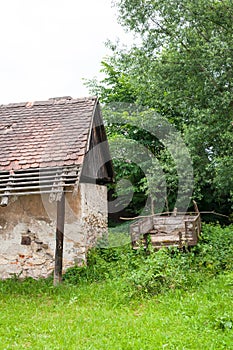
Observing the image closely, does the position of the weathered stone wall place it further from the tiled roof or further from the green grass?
the green grass

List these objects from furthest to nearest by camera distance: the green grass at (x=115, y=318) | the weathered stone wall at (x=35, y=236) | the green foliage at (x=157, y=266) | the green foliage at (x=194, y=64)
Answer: the green foliage at (x=194, y=64)
the weathered stone wall at (x=35, y=236)
the green foliage at (x=157, y=266)
the green grass at (x=115, y=318)

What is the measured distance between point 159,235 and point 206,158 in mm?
3900

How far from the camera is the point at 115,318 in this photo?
6.50m

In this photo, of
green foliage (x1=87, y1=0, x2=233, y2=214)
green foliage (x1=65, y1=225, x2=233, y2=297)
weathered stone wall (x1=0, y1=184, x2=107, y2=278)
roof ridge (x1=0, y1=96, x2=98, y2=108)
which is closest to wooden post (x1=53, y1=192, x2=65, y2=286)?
green foliage (x1=65, y1=225, x2=233, y2=297)

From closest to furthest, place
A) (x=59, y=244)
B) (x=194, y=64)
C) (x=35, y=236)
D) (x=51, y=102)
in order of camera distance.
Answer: (x=59, y=244) < (x=35, y=236) < (x=194, y=64) < (x=51, y=102)

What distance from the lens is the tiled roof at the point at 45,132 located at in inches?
366

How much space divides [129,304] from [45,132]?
5.23 m

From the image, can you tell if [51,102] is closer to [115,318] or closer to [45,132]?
[45,132]

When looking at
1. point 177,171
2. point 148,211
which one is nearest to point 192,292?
point 177,171

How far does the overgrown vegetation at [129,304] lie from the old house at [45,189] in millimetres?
611

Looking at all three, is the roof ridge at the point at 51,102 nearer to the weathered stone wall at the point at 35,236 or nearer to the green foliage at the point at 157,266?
the weathered stone wall at the point at 35,236

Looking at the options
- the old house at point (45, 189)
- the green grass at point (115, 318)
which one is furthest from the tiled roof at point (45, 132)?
the green grass at point (115, 318)

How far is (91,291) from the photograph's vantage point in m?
8.12

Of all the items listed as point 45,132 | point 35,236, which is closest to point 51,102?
point 45,132
